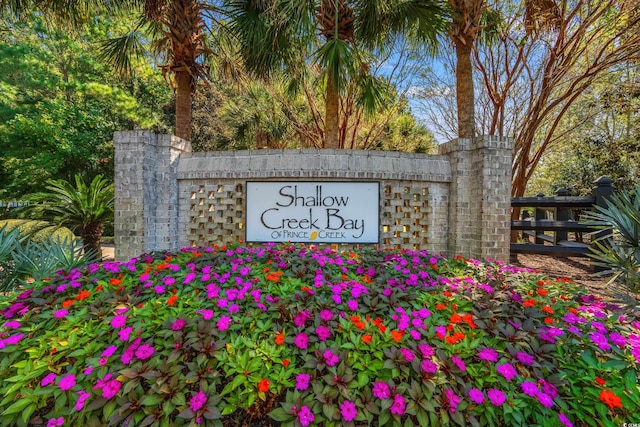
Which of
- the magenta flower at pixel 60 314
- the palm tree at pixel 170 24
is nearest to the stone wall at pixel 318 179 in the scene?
the palm tree at pixel 170 24

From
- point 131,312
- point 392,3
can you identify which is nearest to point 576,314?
point 131,312

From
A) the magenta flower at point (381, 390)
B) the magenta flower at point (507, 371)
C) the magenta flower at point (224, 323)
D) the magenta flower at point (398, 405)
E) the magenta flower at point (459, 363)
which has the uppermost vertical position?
the magenta flower at point (224, 323)

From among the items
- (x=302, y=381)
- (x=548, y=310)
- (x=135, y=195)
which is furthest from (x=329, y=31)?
(x=302, y=381)

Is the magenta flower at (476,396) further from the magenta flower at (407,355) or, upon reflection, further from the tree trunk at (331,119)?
the tree trunk at (331,119)

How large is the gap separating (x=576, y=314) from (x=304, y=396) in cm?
185

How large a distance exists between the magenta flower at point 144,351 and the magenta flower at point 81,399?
0.23 m

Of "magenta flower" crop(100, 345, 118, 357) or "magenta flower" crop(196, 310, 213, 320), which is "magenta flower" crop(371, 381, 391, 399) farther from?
"magenta flower" crop(100, 345, 118, 357)

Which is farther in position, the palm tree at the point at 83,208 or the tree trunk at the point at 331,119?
the tree trunk at the point at 331,119

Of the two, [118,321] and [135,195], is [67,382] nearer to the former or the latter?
[118,321]

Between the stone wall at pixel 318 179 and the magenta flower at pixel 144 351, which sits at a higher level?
the stone wall at pixel 318 179

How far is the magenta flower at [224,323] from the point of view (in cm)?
167

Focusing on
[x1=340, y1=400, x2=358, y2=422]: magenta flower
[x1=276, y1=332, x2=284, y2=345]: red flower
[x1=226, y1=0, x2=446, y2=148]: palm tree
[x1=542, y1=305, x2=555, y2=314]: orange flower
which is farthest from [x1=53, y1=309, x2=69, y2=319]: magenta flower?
[x1=226, y1=0, x2=446, y2=148]: palm tree

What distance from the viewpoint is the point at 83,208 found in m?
5.74

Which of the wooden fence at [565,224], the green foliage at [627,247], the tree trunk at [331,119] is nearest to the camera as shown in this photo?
the green foliage at [627,247]
